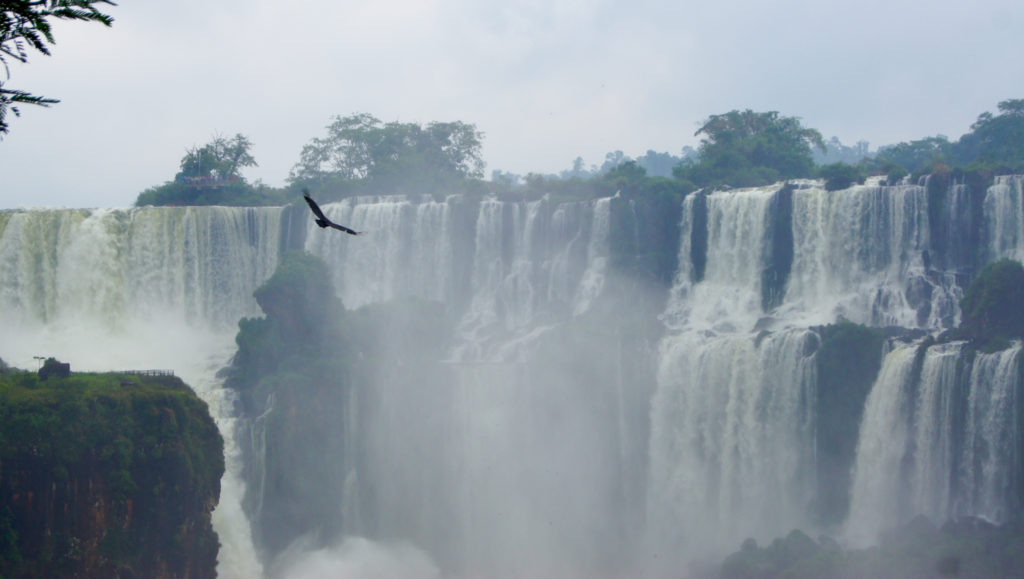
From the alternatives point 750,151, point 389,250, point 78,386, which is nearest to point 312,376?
point 78,386

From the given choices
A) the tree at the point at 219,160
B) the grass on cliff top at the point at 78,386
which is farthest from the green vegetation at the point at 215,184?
the grass on cliff top at the point at 78,386

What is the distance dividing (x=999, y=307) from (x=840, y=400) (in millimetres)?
4591

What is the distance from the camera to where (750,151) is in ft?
162

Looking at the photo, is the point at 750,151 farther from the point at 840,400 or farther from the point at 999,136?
the point at 840,400

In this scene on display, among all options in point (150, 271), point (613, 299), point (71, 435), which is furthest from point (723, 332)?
point (150, 271)

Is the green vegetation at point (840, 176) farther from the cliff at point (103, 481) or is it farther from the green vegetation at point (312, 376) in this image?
the cliff at point (103, 481)

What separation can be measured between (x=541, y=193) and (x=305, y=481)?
15231mm

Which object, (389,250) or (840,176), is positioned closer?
(840,176)

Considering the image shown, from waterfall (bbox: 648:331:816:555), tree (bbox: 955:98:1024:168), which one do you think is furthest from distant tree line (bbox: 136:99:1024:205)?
waterfall (bbox: 648:331:816:555)

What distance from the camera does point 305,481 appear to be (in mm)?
33906

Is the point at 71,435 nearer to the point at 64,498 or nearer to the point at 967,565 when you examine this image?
the point at 64,498

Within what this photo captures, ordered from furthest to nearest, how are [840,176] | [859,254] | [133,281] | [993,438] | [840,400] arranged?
[133,281]
[840,176]
[859,254]
[840,400]
[993,438]

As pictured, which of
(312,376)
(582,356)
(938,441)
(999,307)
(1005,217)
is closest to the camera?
(938,441)

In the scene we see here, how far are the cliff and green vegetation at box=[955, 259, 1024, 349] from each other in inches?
779
